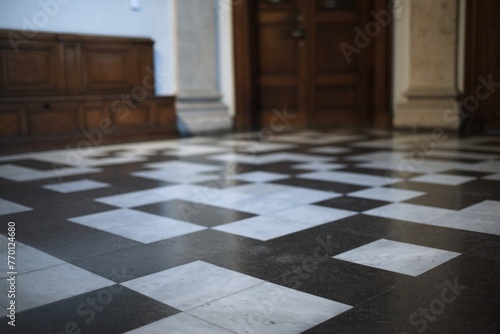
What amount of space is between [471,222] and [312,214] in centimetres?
72

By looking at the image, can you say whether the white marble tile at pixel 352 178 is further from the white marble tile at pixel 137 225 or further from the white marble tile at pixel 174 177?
the white marble tile at pixel 137 225

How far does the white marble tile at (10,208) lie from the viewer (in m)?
3.04

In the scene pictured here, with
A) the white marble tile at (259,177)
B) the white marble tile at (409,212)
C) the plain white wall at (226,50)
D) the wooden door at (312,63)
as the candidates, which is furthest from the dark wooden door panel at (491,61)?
the white marble tile at (409,212)

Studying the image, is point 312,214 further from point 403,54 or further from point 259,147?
point 403,54

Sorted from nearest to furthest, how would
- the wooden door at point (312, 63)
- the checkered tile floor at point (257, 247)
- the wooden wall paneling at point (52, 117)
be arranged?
1. the checkered tile floor at point (257, 247)
2. the wooden wall paneling at point (52, 117)
3. the wooden door at point (312, 63)

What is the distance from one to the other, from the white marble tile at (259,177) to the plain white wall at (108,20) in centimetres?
322

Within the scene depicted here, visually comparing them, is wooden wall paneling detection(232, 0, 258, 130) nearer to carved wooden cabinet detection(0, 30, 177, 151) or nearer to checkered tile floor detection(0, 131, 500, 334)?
carved wooden cabinet detection(0, 30, 177, 151)

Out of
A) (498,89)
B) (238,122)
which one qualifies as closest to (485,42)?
(498,89)

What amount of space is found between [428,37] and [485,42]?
0.64 meters

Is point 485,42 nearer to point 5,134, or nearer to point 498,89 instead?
point 498,89

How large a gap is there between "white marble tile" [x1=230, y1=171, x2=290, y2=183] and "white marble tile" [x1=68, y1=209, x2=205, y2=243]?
1.08 m

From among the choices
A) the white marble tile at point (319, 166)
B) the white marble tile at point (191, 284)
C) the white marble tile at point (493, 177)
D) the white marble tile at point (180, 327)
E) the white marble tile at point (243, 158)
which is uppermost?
the white marble tile at point (243, 158)

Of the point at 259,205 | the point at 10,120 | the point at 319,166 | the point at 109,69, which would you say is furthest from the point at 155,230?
the point at 109,69

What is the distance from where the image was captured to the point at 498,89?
6809mm
